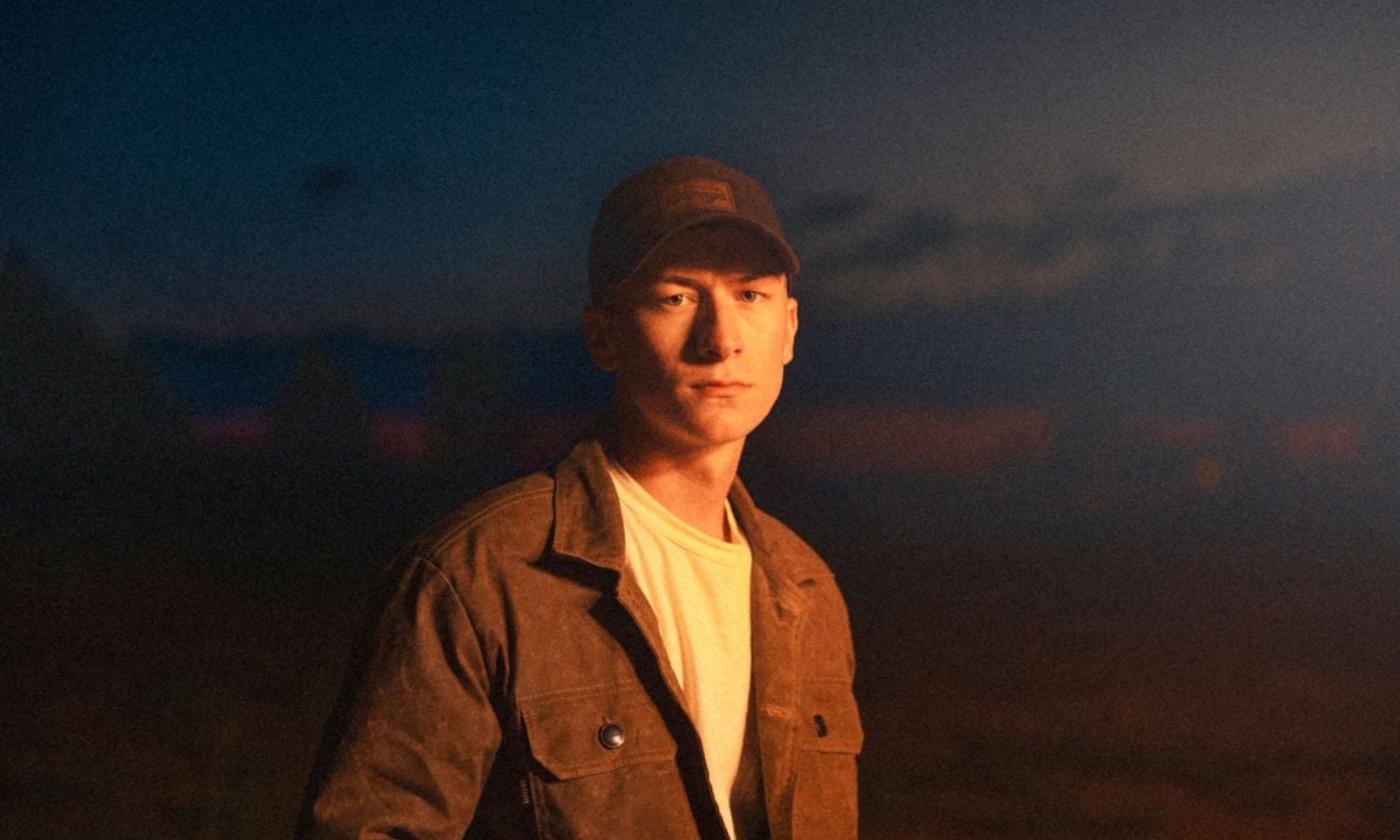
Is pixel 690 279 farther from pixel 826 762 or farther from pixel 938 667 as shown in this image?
pixel 938 667

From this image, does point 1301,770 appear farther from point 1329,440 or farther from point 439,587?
point 439,587

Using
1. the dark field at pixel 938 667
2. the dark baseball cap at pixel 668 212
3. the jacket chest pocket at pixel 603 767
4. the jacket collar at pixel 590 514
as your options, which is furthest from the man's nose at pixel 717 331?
the dark field at pixel 938 667

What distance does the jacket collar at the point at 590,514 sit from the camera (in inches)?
81.4

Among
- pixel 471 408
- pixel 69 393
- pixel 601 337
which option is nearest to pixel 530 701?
pixel 601 337

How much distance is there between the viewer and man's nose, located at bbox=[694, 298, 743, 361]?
2098mm

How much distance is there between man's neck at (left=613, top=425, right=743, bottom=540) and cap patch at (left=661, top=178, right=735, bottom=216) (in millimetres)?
318

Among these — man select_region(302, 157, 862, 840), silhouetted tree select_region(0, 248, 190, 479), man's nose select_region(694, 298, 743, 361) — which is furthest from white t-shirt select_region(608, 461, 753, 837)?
silhouetted tree select_region(0, 248, 190, 479)

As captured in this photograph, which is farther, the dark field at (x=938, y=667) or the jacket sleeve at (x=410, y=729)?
the dark field at (x=938, y=667)

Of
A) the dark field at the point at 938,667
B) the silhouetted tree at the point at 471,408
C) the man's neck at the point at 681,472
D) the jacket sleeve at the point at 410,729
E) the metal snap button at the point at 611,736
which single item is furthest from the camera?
the silhouetted tree at the point at 471,408

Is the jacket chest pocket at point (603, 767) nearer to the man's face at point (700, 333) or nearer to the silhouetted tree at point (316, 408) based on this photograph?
the man's face at point (700, 333)

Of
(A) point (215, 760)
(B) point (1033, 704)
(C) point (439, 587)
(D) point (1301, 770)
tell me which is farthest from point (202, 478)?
(D) point (1301, 770)

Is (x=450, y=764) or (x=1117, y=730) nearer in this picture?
(x=450, y=764)

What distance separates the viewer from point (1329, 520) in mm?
3000

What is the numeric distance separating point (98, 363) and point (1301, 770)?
2.36m
